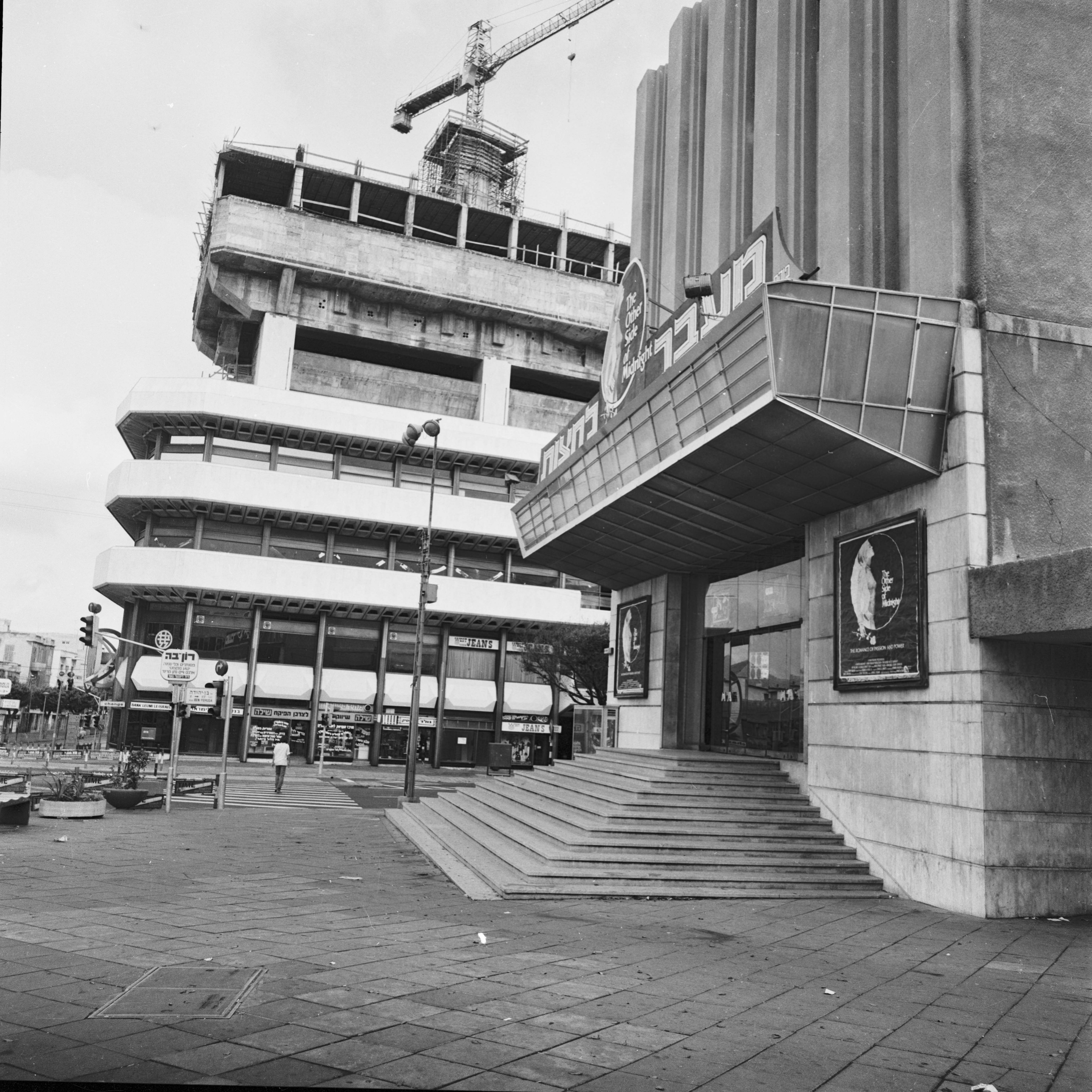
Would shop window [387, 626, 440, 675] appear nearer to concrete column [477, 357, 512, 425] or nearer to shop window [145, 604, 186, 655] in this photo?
shop window [145, 604, 186, 655]

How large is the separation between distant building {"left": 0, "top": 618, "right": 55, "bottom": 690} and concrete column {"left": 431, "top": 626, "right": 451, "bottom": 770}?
43541mm

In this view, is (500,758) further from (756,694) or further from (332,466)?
(332,466)

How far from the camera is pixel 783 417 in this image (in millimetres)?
14180

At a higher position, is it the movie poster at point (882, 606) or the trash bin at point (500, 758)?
the movie poster at point (882, 606)

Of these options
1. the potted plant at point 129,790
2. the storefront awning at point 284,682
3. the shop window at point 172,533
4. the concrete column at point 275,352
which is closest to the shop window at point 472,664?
the storefront awning at point 284,682

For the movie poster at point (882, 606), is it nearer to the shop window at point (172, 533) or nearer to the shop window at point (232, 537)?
the shop window at point (232, 537)

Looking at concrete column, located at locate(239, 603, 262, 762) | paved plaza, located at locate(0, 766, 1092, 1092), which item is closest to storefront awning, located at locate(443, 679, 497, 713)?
concrete column, located at locate(239, 603, 262, 762)

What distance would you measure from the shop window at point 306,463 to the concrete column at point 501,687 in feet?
46.2

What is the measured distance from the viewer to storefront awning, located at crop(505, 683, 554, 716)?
5838 cm

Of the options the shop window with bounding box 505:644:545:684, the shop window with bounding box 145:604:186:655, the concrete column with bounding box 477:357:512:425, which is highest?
the concrete column with bounding box 477:357:512:425

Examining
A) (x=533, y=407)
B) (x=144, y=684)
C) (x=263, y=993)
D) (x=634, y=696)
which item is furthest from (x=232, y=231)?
(x=263, y=993)

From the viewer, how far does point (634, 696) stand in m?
25.4

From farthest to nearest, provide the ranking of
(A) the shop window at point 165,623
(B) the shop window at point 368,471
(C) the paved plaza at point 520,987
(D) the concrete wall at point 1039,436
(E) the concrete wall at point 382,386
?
(E) the concrete wall at point 382,386 < (B) the shop window at point 368,471 < (A) the shop window at point 165,623 < (D) the concrete wall at point 1039,436 < (C) the paved plaza at point 520,987

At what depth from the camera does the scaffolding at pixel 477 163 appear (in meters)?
75.5
